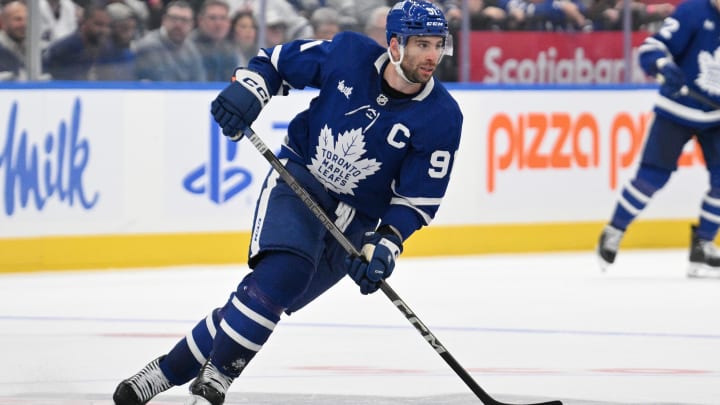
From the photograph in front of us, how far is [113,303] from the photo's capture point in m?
6.96

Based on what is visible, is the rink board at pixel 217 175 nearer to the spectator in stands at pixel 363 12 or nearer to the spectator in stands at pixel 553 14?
the spectator in stands at pixel 553 14

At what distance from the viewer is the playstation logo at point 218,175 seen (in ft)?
27.8

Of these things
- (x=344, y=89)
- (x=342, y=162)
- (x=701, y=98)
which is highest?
(x=344, y=89)

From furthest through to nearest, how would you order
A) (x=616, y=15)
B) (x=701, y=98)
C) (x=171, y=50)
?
1. (x=616, y=15)
2. (x=171, y=50)
3. (x=701, y=98)

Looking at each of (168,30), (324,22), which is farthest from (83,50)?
(324,22)

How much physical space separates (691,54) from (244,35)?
222cm

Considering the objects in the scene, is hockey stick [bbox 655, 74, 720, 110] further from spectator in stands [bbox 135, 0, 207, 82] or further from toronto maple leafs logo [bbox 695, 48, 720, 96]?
spectator in stands [bbox 135, 0, 207, 82]

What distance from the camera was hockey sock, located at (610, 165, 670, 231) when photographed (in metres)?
8.42

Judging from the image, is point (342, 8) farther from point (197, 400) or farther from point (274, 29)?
point (197, 400)

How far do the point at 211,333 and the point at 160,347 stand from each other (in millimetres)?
1510

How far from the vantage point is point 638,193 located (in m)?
8.45

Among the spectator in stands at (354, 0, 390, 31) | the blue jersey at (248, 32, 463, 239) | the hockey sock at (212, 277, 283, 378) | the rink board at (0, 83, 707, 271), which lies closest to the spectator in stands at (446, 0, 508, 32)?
the rink board at (0, 83, 707, 271)

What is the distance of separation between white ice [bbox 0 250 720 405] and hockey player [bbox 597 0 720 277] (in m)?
0.24

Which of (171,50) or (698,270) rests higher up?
(171,50)
